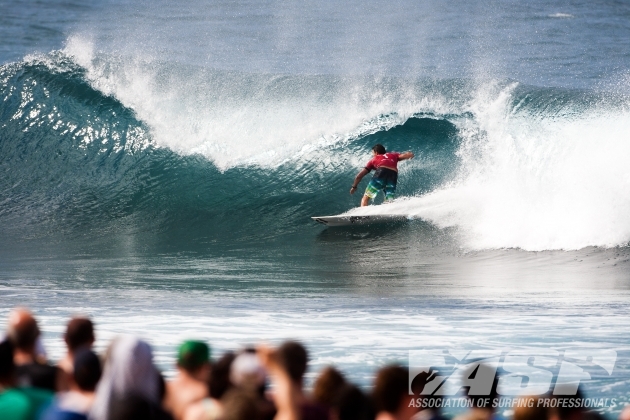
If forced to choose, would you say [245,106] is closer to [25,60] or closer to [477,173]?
[25,60]

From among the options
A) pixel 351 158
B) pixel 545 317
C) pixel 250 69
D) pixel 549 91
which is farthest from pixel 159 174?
pixel 250 69

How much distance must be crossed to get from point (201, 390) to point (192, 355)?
0.14 meters

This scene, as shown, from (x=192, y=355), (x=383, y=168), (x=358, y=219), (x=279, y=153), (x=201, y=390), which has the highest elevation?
(x=279, y=153)

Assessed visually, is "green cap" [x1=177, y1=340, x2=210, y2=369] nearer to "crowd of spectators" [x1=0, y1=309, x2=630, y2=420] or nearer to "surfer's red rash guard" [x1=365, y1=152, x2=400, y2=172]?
"crowd of spectators" [x1=0, y1=309, x2=630, y2=420]

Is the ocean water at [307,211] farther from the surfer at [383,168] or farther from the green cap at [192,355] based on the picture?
the green cap at [192,355]

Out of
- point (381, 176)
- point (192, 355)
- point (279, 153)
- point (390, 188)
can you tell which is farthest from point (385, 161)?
point (192, 355)

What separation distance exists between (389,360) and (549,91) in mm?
16910

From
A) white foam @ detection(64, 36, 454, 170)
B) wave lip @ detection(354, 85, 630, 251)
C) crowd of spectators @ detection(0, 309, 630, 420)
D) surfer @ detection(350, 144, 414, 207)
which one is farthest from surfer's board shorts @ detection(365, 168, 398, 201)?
crowd of spectators @ detection(0, 309, 630, 420)

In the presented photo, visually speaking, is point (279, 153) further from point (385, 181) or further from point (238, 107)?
point (385, 181)

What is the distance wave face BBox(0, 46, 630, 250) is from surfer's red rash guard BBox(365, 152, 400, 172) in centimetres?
69

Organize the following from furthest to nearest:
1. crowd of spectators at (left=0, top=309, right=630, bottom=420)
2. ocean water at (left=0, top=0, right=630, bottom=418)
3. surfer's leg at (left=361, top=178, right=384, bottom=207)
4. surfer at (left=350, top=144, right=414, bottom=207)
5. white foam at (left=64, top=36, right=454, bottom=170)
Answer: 1. white foam at (left=64, top=36, right=454, bottom=170)
2. surfer's leg at (left=361, top=178, right=384, bottom=207)
3. surfer at (left=350, top=144, right=414, bottom=207)
4. ocean water at (left=0, top=0, right=630, bottom=418)
5. crowd of spectators at (left=0, top=309, right=630, bottom=420)

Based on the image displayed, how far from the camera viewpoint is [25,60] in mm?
21828

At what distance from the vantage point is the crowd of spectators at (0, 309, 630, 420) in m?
2.84

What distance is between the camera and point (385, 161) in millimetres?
13719
